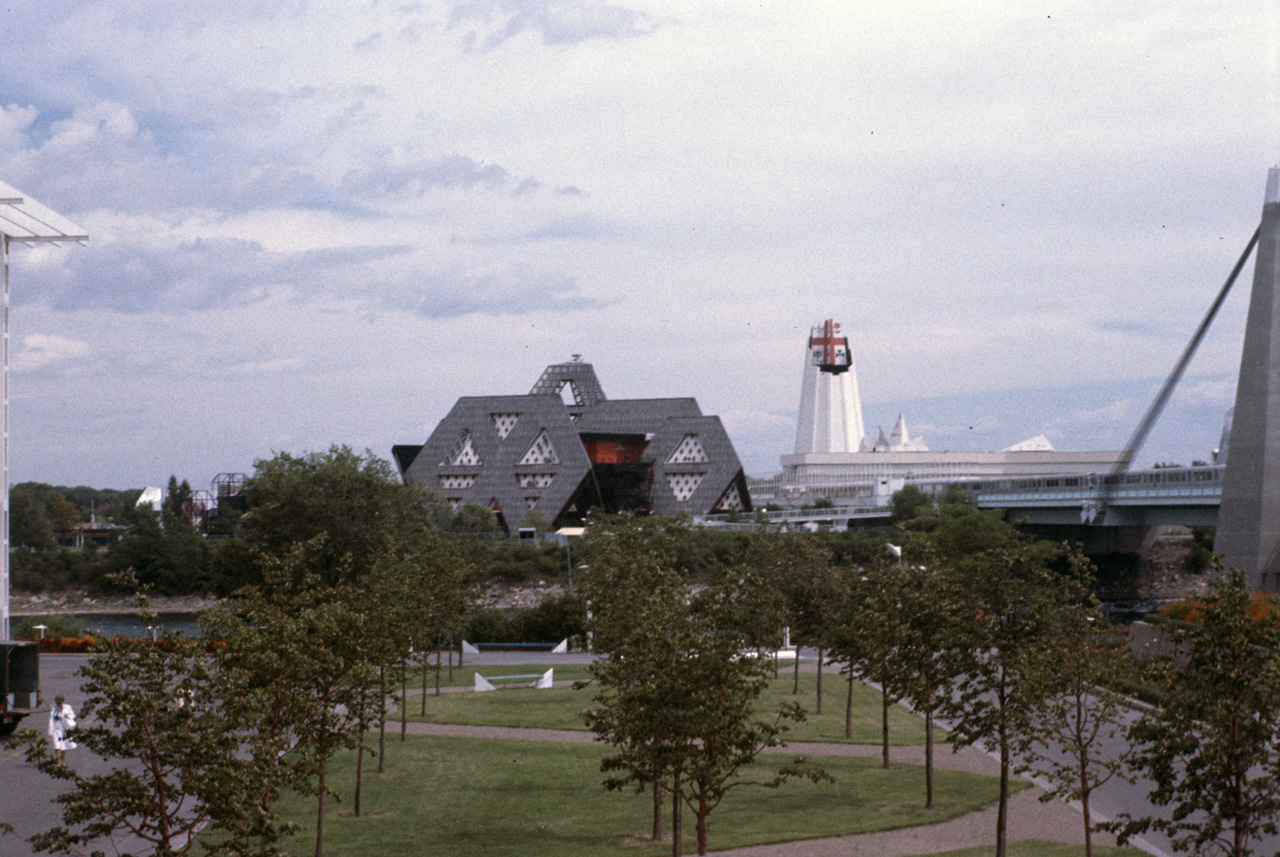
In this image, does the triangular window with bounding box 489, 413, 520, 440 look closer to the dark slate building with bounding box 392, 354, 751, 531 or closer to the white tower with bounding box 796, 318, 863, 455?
the dark slate building with bounding box 392, 354, 751, 531

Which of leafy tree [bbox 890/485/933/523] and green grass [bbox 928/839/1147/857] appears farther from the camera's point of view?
leafy tree [bbox 890/485/933/523]

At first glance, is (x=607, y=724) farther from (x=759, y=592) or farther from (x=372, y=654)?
(x=372, y=654)

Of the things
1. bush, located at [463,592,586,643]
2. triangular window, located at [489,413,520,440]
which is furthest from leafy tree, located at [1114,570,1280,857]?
triangular window, located at [489,413,520,440]

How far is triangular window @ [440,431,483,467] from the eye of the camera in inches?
4555

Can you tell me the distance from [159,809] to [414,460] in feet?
356

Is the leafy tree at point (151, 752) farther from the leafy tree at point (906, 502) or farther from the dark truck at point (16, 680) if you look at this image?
the leafy tree at point (906, 502)

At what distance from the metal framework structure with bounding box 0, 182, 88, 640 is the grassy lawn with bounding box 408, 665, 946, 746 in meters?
15.2

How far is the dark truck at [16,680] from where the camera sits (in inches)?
1134

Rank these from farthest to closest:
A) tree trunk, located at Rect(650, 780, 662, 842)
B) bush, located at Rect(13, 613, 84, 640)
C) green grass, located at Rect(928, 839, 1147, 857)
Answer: bush, located at Rect(13, 613, 84, 640) → tree trunk, located at Rect(650, 780, 662, 842) → green grass, located at Rect(928, 839, 1147, 857)

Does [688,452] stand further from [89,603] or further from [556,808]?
[556,808]

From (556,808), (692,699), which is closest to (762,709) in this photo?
(556,808)

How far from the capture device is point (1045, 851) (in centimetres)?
1811

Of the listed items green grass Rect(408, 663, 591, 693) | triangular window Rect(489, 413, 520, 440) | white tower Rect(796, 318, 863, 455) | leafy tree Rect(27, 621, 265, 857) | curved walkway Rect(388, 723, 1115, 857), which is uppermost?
A: white tower Rect(796, 318, 863, 455)

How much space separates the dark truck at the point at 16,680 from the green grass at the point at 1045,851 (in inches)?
874
